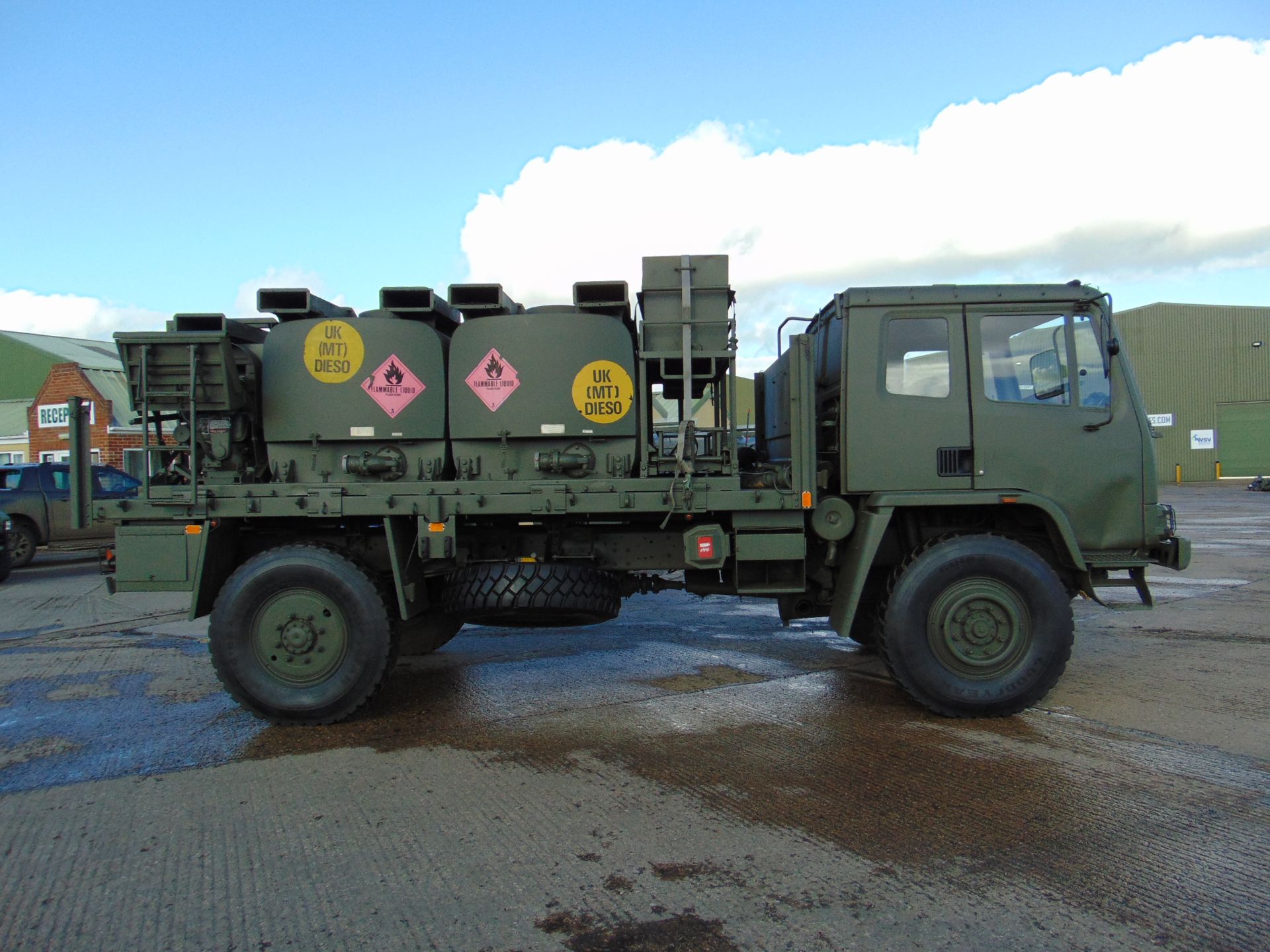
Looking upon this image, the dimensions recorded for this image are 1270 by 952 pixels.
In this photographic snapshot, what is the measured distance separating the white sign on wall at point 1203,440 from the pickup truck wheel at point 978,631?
46.4m

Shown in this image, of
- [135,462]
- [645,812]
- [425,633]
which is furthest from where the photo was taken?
[425,633]

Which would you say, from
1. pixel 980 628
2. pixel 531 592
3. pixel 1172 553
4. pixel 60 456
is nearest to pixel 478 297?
pixel 531 592

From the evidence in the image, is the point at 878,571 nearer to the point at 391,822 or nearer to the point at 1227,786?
the point at 1227,786

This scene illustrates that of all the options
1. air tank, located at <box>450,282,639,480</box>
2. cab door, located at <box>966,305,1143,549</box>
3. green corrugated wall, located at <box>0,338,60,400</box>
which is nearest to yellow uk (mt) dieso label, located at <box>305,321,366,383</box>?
air tank, located at <box>450,282,639,480</box>

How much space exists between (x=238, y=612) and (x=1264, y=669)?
7552 mm

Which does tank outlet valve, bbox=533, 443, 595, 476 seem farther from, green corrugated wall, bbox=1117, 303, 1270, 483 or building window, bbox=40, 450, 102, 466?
green corrugated wall, bbox=1117, 303, 1270, 483

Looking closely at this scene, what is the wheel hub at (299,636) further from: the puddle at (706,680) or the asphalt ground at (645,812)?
the puddle at (706,680)

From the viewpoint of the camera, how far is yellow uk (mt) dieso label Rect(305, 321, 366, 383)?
564 cm

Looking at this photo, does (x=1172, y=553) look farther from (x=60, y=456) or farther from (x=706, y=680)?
(x=60, y=456)

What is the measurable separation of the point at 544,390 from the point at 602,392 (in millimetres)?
386

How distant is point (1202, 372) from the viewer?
43500 millimetres

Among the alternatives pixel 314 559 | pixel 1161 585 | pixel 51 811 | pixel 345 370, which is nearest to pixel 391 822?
pixel 51 811

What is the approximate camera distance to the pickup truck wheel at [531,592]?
566cm

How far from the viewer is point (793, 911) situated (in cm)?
312
